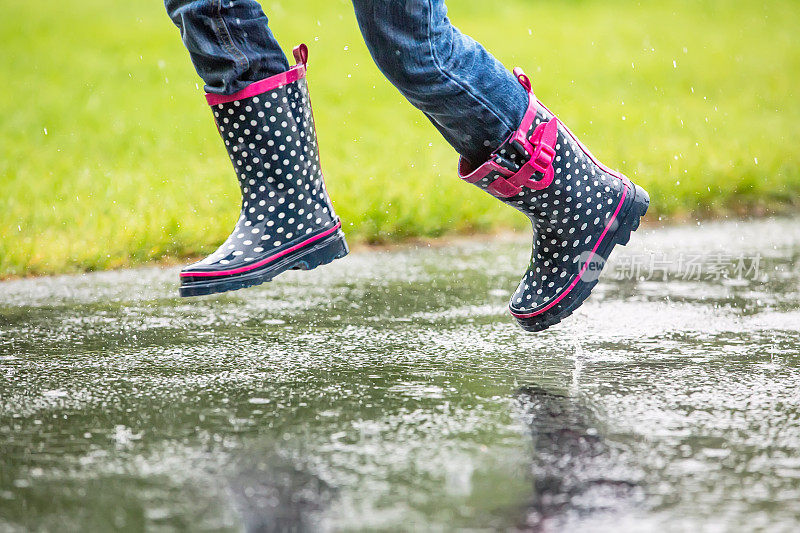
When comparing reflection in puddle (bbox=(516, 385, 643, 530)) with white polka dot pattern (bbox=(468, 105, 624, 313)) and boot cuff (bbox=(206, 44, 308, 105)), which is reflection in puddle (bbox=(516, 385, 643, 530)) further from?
boot cuff (bbox=(206, 44, 308, 105))

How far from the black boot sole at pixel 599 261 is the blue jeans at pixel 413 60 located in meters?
0.44

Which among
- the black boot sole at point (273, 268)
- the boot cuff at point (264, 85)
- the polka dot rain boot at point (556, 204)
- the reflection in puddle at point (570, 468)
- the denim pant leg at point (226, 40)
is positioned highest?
the denim pant leg at point (226, 40)

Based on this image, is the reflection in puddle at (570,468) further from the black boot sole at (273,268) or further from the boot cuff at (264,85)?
the boot cuff at (264,85)

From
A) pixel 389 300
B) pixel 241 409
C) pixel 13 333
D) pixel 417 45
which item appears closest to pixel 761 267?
pixel 389 300

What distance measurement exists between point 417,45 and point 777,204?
355 centimetres

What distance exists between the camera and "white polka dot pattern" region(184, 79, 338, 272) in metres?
2.61

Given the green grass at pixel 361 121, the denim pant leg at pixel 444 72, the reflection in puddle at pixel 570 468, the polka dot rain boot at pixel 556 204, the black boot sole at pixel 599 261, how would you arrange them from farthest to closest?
the green grass at pixel 361 121, the black boot sole at pixel 599 261, the polka dot rain boot at pixel 556 204, the denim pant leg at pixel 444 72, the reflection in puddle at pixel 570 468

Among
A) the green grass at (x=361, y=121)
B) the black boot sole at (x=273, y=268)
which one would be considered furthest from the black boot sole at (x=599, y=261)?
the green grass at (x=361, y=121)

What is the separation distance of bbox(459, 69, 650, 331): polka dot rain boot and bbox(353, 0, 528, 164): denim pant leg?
2.3 inches

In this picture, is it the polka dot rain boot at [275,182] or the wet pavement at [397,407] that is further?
the polka dot rain boot at [275,182]

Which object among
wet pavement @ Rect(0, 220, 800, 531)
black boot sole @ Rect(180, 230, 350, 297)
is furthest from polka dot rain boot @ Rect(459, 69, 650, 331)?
black boot sole @ Rect(180, 230, 350, 297)

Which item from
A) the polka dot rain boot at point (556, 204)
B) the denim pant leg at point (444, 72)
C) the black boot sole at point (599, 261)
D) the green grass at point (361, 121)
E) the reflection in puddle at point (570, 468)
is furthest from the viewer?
the green grass at point (361, 121)

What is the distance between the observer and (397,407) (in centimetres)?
232

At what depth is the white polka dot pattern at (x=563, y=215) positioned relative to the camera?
265 centimetres
